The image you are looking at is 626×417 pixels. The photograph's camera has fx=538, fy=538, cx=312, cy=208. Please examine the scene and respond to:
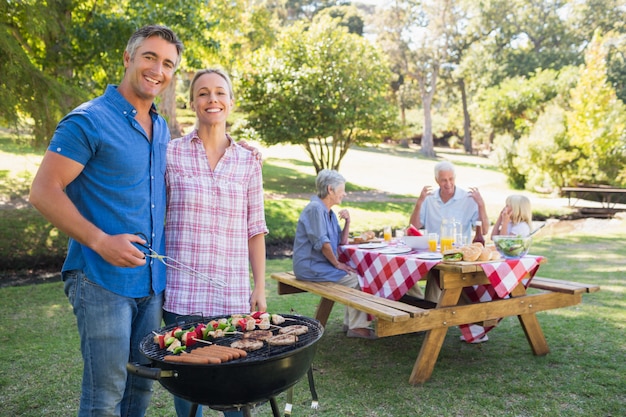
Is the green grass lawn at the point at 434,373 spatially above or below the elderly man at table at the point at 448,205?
below

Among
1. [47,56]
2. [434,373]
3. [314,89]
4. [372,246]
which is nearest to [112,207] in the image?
[434,373]

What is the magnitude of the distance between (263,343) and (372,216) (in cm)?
1123

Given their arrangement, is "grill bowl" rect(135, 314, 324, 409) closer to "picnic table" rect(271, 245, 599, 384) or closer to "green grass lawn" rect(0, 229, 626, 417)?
"green grass lawn" rect(0, 229, 626, 417)

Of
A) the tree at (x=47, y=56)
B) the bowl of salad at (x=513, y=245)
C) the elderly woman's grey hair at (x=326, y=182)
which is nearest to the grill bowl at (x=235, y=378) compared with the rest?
the bowl of salad at (x=513, y=245)

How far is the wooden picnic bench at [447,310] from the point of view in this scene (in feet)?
12.7

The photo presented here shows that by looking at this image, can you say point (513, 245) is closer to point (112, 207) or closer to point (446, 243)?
point (446, 243)

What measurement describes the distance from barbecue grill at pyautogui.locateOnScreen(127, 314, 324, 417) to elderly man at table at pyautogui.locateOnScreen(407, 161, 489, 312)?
12.4 ft

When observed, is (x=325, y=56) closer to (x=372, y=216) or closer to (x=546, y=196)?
(x=372, y=216)

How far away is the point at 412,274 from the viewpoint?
14.4 ft

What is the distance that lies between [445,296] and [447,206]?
2054 mm

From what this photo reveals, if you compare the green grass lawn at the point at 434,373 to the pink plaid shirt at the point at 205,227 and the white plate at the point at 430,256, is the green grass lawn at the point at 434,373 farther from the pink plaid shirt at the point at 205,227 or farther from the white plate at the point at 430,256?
the pink plaid shirt at the point at 205,227

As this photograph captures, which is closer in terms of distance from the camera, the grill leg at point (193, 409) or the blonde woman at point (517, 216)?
the grill leg at point (193, 409)

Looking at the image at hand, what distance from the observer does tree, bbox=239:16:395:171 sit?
14.9 m

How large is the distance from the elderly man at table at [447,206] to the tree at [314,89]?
8.99 metres
